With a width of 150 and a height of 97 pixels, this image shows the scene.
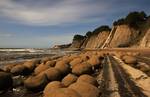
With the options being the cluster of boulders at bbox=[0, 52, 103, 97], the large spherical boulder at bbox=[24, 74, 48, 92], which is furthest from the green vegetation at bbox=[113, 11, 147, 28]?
the large spherical boulder at bbox=[24, 74, 48, 92]

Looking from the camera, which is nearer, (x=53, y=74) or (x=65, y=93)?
(x=65, y=93)

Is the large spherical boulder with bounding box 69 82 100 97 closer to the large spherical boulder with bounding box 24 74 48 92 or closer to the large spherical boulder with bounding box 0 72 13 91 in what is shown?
the large spherical boulder with bounding box 24 74 48 92

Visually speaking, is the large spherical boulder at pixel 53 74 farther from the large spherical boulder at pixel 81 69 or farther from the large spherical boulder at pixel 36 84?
the large spherical boulder at pixel 81 69

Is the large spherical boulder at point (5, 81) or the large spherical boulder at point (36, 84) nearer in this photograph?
the large spherical boulder at point (36, 84)

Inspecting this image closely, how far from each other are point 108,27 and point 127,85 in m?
136

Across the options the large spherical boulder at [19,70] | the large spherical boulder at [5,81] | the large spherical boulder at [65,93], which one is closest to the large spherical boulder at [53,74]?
the large spherical boulder at [5,81]

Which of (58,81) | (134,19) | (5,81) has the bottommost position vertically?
(5,81)

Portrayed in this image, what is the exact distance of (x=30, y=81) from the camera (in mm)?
16641

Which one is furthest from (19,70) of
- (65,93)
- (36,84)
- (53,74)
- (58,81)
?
(65,93)

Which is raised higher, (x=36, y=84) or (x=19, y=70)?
(x=19, y=70)

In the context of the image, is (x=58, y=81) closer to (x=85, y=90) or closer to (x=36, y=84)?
(x=36, y=84)

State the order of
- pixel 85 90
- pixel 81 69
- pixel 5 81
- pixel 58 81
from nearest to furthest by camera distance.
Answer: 1. pixel 85 90
2. pixel 58 81
3. pixel 5 81
4. pixel 81 69

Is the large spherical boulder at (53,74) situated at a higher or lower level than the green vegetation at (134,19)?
lower

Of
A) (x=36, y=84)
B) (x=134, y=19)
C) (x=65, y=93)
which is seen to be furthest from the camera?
(x=134, y=19)
